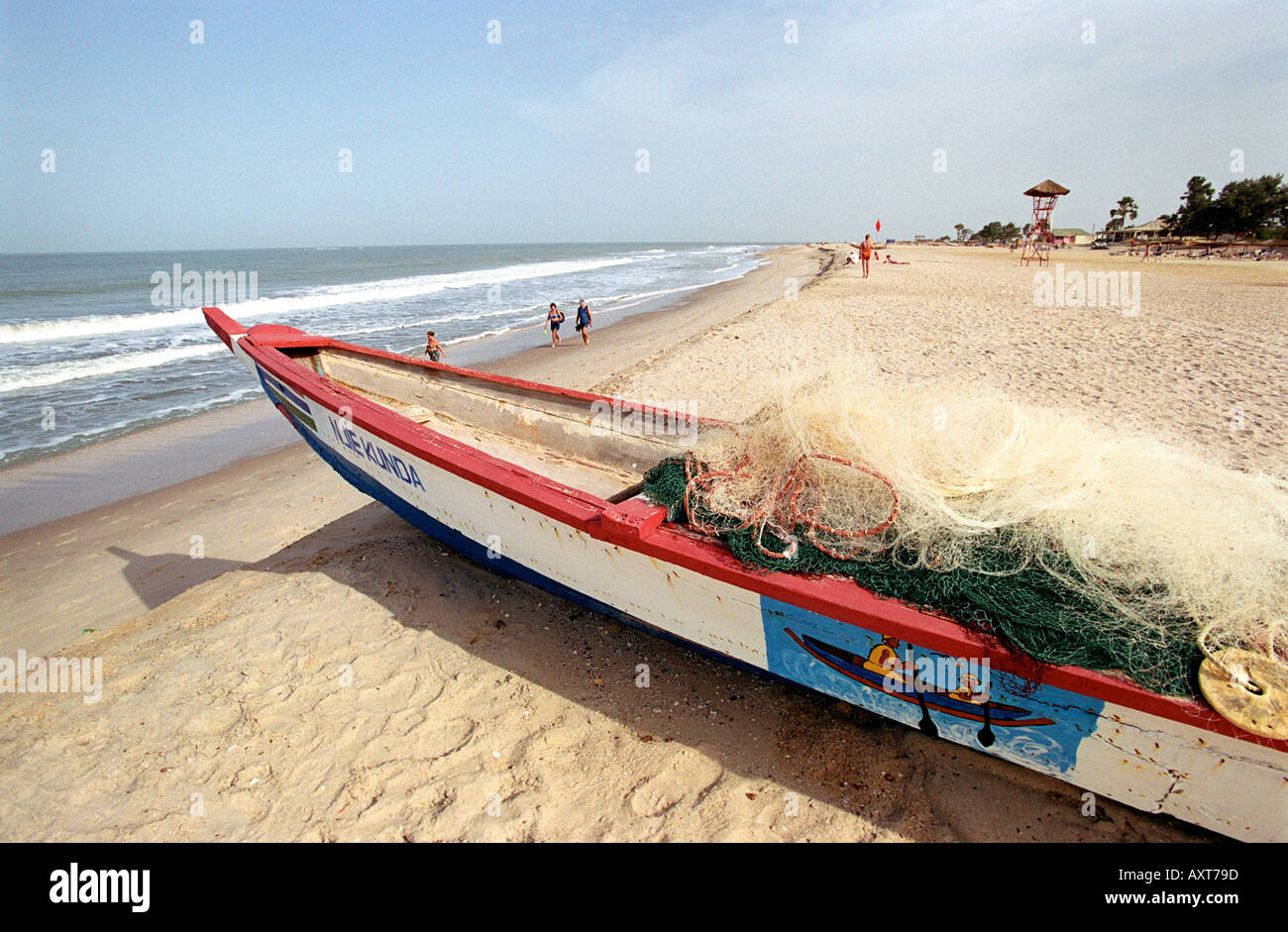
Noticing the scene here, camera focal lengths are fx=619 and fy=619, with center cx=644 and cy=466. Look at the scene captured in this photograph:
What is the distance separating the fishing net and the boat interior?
1144 mm

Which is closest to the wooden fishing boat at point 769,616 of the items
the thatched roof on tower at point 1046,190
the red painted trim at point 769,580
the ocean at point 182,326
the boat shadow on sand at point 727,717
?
the red painted trim at point 769,580

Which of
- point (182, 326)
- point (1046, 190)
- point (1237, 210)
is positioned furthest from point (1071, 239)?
point (182, 326)

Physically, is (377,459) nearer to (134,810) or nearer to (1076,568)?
(134,810)

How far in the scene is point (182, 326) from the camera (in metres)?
20.9

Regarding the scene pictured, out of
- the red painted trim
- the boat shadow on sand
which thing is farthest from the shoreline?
the red painted trim

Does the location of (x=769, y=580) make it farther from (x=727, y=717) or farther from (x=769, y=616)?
Answer: (x=727, y=717)

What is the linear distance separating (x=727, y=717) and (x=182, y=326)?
2466cm

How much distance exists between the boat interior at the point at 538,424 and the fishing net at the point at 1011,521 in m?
1.14

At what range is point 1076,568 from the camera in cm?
228

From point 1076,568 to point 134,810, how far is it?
4066 millimetres

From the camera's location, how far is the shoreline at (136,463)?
24.0ft

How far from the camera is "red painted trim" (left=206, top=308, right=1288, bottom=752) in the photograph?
1.94 metres

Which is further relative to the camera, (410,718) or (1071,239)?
(1071,239)

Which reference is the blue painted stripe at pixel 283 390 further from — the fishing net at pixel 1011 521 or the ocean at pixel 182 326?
the ocean at pixel 182 326
